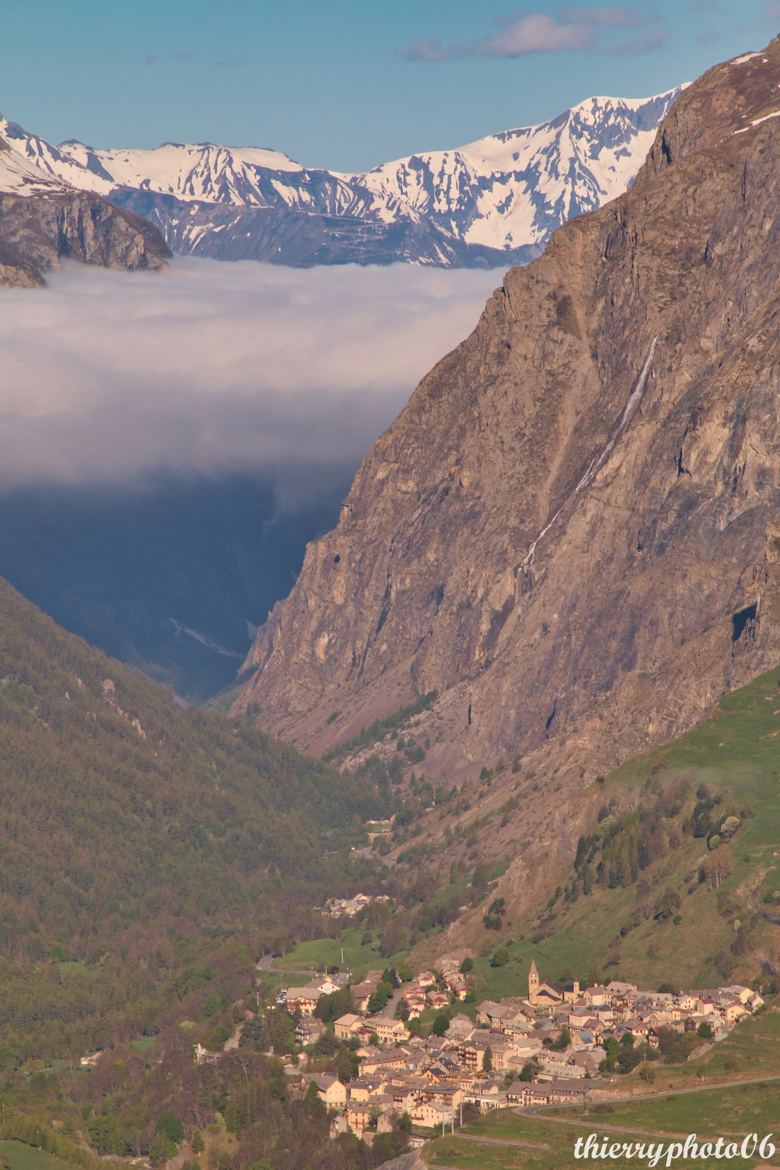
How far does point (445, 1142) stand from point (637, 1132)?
14.1m

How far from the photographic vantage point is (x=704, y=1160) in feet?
601

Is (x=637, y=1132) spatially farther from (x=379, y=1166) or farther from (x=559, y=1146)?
(x=379, y=1166)

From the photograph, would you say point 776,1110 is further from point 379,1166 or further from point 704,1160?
point 379,1166

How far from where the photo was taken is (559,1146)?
623 ft

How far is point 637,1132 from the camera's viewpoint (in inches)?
7564

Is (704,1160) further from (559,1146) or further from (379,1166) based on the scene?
(379,1166)

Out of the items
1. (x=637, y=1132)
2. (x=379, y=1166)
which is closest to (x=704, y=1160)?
(x=637, y=1132)

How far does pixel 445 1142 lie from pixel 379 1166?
6.89 meters

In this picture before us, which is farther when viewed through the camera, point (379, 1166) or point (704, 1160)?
point (379, 1166)

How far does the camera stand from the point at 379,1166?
199 metres

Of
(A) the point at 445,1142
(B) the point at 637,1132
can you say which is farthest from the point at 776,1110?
(A) the point at 445,1142

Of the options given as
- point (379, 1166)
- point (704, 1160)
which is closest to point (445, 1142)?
point (379, 1166)

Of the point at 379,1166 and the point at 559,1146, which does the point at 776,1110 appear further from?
the point at 379,1166

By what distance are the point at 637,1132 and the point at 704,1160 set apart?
31.7 ft
